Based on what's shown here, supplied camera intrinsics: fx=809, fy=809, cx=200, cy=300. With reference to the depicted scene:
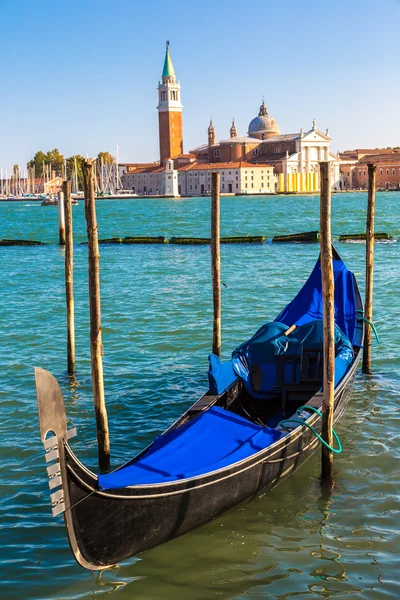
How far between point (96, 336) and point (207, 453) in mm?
1081

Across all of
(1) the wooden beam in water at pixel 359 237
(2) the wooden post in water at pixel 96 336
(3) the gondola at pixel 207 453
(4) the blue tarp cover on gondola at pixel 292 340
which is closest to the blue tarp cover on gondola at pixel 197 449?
(3) the gondola at pixel 207 453

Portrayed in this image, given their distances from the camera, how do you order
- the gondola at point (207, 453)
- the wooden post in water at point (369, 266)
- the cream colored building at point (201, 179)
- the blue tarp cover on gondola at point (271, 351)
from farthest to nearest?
the cream colored building at point (201, 179) → the wooden post in water at point (369, 266) → the blue tarp cover on gondola at point (271, 351) → the gondola at point (207, 453)

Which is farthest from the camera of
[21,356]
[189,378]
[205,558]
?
[21,356]

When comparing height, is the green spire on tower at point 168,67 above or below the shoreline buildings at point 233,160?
above

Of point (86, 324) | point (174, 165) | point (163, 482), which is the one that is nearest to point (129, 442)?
point (163, 482)

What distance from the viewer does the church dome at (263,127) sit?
290 ft

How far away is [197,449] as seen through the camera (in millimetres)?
3893

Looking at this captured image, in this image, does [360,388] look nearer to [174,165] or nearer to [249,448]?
[249,448]

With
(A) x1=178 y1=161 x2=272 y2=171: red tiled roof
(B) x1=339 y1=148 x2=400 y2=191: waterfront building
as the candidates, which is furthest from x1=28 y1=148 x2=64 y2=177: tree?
→ (B) x1=339 y1=148 x2=400 y2=191: waterfront building

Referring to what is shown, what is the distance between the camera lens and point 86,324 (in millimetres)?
9500

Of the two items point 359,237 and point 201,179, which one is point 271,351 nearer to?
point 359,237

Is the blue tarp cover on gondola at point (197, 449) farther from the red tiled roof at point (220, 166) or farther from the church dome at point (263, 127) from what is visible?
the church dome at point (263, 127)

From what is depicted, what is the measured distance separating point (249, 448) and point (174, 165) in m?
84.1

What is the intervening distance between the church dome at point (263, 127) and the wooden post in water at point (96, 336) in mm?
85569
